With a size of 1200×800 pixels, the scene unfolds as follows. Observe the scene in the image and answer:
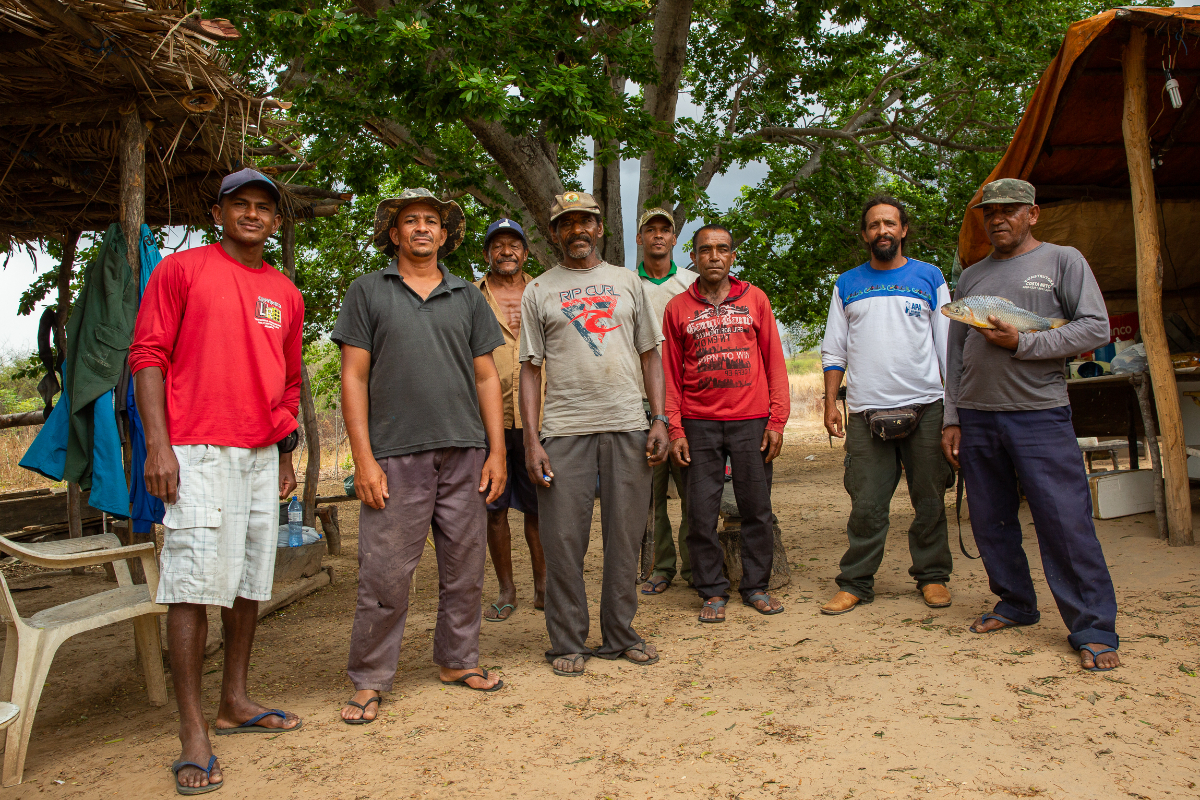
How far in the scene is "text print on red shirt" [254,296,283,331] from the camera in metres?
3.19

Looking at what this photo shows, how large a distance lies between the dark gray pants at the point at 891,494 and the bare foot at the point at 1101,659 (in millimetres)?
1064

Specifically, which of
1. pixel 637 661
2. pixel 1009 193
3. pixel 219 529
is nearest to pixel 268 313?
pixel 219 529

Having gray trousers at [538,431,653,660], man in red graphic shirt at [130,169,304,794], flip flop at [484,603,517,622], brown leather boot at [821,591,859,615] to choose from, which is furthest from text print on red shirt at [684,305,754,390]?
man in red graphic shirt at [130,169,304,794]

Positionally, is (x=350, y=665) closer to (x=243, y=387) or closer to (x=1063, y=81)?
(x=243, y=387)

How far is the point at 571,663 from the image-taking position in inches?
146

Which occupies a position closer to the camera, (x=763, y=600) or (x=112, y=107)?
(x=112, y=107)

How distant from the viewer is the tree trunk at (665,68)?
29.3 feet

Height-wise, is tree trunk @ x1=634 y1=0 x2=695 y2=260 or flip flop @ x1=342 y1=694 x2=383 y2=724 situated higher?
tree trunk @ x1=634 y1=0 x2=695 y2=260

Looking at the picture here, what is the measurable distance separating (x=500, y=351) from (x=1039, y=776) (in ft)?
11.0

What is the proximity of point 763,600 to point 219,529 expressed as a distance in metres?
2.85

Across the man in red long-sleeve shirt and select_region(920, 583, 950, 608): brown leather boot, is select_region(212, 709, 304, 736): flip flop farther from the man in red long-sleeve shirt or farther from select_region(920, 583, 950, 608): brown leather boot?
select_region(920, 583, 950, 608): brown leather boot

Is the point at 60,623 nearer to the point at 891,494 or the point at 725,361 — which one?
the point at 725,361

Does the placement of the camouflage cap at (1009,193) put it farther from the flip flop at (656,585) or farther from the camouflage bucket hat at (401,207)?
the flip flop at (656,585)

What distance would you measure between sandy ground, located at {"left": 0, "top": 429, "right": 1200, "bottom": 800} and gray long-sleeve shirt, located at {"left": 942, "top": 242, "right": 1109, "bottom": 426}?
3.68ft
